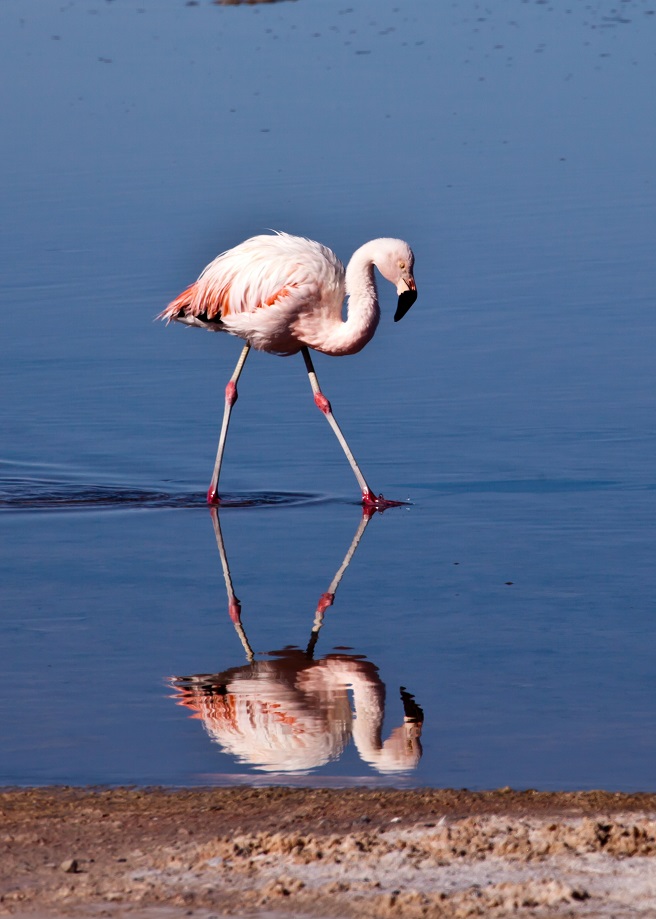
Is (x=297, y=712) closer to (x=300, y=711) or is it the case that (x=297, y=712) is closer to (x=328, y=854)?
(x=300, y=711)

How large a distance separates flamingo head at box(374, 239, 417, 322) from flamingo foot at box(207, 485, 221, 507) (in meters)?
1.47

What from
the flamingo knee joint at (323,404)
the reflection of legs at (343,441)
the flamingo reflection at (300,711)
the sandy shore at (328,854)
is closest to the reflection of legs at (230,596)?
the flamingo reflection at (300,711)

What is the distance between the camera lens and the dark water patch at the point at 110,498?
9852mm

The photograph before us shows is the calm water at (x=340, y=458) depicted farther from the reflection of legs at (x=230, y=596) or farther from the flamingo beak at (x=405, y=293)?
the flamingo beak at (x=405, y=293)

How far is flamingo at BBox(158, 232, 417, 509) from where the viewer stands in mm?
10070

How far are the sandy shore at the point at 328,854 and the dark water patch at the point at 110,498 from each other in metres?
4.16

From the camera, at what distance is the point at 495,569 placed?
8469 millimetres

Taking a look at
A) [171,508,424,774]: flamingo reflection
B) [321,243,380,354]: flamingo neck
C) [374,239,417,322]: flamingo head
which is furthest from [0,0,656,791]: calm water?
[374,239,417,322]: flamingo head

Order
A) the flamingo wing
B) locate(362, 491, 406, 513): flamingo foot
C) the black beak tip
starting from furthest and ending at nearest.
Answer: the flamingo wing < the black beak tip < locate(362, 491, 406, 513): flamingo foot

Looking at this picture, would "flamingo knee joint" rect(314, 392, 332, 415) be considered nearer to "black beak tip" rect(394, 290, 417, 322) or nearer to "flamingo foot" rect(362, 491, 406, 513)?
"black beak tip" rect(394, 290, 417, 322)

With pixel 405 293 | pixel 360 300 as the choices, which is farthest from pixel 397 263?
pixel 360 300

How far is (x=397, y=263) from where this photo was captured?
10.0 metres

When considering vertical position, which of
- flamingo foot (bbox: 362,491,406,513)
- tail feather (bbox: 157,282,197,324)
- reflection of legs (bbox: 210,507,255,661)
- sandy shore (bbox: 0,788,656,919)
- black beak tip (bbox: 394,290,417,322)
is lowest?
sandy shore (bbox: 0,788,656,919)

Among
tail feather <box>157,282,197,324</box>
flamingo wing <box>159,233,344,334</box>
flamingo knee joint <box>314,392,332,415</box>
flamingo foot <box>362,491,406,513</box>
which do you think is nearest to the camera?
flamingo foot <box>362,491,406,513</box>
